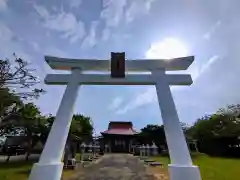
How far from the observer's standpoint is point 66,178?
1137cm

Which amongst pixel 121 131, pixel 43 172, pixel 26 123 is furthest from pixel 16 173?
pixel 121 131

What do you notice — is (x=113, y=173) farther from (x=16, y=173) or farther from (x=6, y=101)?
(x=6, y=101)

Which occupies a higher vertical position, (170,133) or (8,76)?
(8,76)

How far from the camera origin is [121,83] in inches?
316

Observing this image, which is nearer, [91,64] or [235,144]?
[91,64]

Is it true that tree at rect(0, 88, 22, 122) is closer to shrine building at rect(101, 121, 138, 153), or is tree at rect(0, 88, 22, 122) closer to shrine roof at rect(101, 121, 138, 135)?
shrine building at rect(101, 121, 138, 153)

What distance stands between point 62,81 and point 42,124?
Result: 43.3ft

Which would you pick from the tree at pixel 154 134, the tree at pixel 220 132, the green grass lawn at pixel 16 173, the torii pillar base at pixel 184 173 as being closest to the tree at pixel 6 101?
the green grass lawn at pixel 16 173

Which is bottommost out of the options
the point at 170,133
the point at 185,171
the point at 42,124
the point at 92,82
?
the point at 185,171

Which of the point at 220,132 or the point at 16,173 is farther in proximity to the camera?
the point at 220,132

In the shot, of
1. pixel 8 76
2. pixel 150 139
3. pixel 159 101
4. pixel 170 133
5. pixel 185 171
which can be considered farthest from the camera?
pixel 150 139

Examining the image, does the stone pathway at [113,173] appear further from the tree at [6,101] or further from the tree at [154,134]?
the tree at [154,134]

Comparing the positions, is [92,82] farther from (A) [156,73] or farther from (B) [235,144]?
(B) [235,144]

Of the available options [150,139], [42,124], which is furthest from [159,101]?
[150,139]
